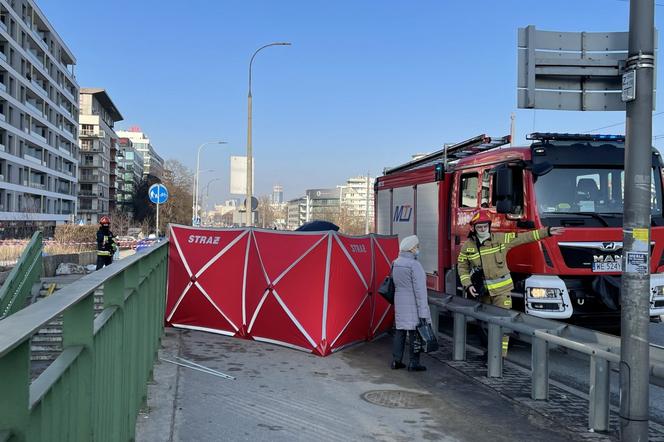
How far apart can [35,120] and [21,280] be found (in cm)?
7038

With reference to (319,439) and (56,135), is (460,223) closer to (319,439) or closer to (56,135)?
(319,439)

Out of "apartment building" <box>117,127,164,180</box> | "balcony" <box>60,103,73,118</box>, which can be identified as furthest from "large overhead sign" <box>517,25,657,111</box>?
"apartment building" <box>117,127,164,180</box>

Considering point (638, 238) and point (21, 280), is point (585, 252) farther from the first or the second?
point (21, 280)

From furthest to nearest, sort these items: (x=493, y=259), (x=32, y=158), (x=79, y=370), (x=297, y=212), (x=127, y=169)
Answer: (x=297, y=212)
(x=127, y=169)
(x=32, y=158)
(x=493, y=259)
(x=79, y=370)

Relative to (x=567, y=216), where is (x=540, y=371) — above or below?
below

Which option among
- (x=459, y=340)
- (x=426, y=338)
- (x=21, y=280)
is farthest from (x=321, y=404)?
(x=21, y=280)

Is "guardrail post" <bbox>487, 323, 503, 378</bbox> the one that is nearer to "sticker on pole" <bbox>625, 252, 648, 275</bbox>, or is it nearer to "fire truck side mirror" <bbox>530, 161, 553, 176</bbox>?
Result: "fire truck side mirror" <bbox>530, 161, 553, 176</bbox>

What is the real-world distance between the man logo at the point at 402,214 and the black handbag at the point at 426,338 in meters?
4.51

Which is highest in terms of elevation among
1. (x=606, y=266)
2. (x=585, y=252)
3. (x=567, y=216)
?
(x=567, y=216)

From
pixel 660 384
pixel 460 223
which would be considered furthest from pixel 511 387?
pixel 460 223

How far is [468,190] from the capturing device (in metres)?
9.57

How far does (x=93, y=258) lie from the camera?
26250 mm

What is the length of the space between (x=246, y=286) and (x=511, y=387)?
3.95m

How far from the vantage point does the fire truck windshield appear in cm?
815
